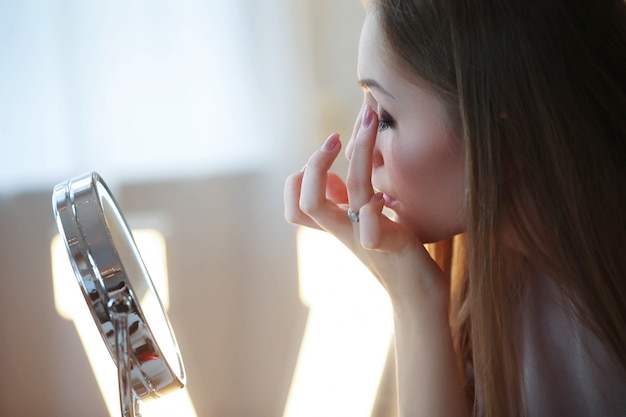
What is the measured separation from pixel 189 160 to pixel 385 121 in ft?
1.41

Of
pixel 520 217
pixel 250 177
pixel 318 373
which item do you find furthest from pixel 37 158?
pixel 520 217

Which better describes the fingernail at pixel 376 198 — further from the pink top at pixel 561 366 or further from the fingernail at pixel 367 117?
the pink top at pixel 561 366

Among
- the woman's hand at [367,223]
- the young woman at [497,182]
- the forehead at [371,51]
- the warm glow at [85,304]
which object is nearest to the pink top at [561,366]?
the young woman at [497,182]

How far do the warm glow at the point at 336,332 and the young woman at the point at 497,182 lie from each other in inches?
13.9

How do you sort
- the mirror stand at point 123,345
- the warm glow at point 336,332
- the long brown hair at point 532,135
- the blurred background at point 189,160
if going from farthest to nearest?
the warm glow at point 336,332, the blurred background at point 189,160, the long brown hair at point 532,135, the mirror stand at point 123,345

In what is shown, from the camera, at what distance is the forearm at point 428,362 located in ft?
2.59

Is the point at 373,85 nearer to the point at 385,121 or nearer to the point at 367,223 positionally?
the point at 385,121

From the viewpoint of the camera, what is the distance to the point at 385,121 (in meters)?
0.73

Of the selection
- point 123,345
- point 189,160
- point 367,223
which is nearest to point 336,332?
point 189,160

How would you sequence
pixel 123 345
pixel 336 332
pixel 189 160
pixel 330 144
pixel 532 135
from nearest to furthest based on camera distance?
pixel 123 345
pixel 532 135
pixel 330 144
pixel 189 160
pixel 336 332

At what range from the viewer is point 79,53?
1011mm

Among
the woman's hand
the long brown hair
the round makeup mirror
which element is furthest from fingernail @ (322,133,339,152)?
the round makeup mirror

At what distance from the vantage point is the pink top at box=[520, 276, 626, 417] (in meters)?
0.76

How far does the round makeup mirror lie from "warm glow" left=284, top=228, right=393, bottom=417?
63cm
